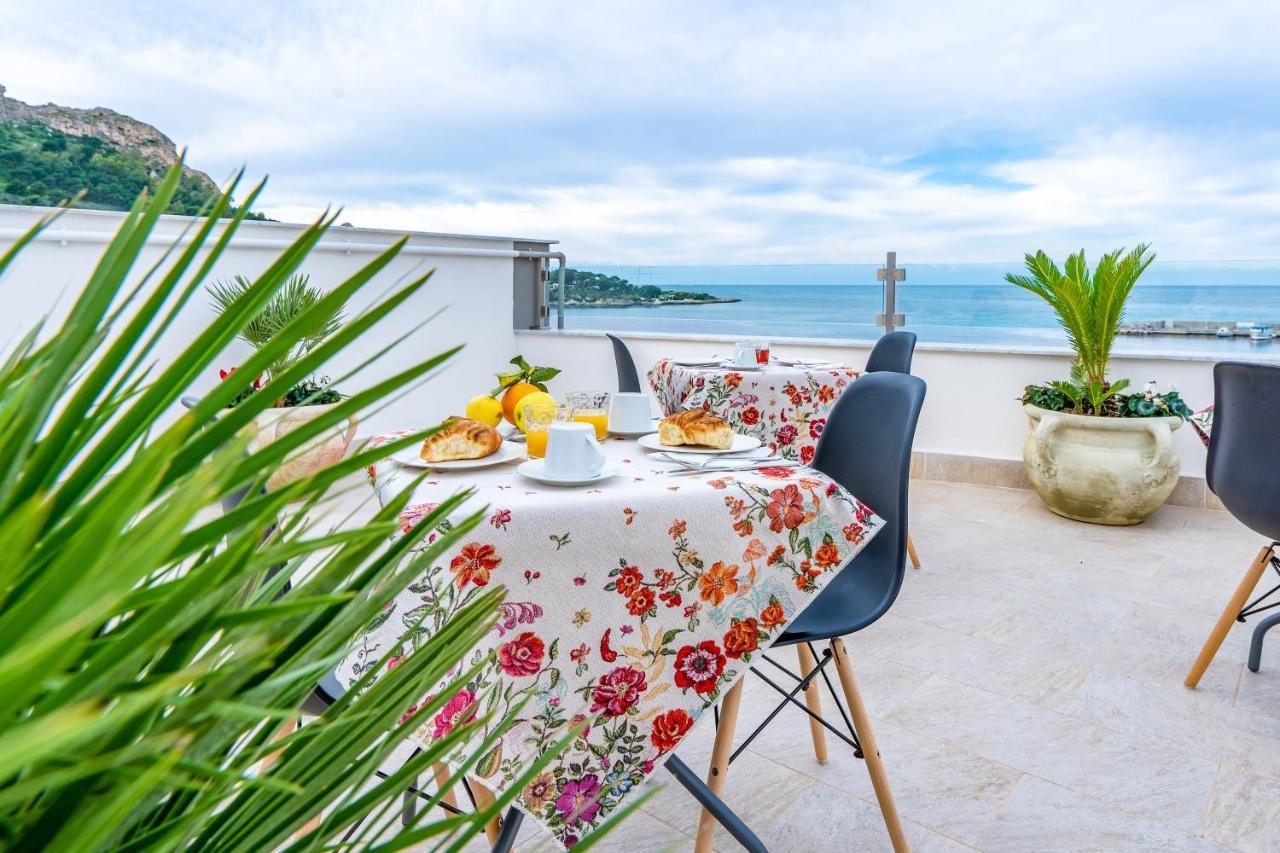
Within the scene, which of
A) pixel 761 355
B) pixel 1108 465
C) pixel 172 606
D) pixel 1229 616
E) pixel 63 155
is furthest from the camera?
pixel 63 155

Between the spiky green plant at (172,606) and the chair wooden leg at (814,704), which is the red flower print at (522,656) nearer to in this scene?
the chair wooden leg at (814,704)

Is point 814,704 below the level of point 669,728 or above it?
below

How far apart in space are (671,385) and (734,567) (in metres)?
2.19

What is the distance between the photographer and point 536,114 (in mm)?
13539

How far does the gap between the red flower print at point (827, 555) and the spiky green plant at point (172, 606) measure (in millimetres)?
1134

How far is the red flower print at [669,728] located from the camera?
4.25 feet

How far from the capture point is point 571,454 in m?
1.37

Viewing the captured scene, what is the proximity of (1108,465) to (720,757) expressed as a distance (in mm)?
3028

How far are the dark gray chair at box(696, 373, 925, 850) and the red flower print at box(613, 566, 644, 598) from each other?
1.04 ft

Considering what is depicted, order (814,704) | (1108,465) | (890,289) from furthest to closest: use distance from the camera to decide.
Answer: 1. (890,289)
2. (1108,465)
3. (814,704)

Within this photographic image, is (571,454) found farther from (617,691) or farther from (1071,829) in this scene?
(1071,829)

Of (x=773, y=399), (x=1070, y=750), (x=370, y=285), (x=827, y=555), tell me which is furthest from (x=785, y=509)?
(x=370, y=285)

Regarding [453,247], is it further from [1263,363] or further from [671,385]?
[1263,363]

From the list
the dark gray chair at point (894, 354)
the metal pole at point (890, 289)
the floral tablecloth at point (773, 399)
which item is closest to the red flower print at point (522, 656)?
the floral tablecloth at point (773, 399)
